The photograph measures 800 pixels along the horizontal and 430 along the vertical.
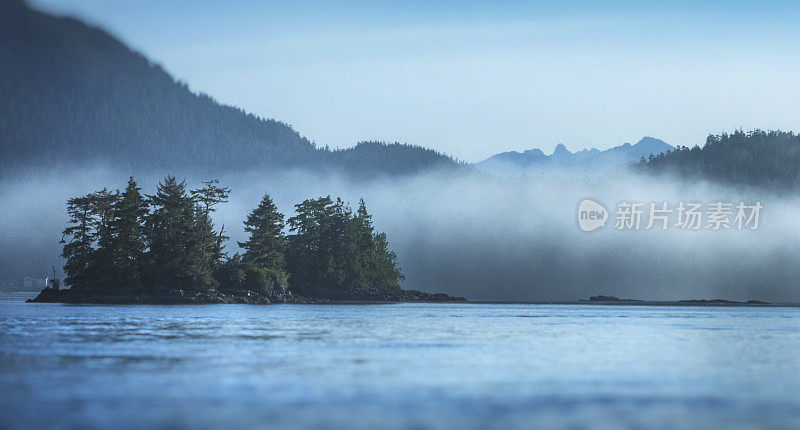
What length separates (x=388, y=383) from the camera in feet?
103

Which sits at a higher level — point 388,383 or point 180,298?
point 180,298

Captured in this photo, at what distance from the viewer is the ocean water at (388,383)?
23969mm

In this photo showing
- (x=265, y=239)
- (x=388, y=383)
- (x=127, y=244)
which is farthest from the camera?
(x=265, y=239)

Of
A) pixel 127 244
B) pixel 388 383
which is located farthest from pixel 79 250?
pixel 388 383

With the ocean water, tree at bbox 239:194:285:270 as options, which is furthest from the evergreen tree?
the ocean water

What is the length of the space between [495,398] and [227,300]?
126 metres

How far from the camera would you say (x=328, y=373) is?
3441 centimetres

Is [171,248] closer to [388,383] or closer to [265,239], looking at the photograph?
[265,239]

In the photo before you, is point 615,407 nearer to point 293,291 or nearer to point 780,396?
point 780,396

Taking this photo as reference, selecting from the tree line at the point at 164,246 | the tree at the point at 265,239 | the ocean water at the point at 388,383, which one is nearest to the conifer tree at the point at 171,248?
the tree line at the point at 164,246

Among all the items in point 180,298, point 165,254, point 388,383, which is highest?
point 165,254

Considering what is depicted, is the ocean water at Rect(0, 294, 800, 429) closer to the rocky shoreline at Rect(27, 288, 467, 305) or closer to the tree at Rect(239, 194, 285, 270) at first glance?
the rocky shoreline at Rect(27, 288, 467, 305)

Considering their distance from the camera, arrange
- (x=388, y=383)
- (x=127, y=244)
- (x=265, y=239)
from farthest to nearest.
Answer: (x=265, y=239) < (x=127, y=244) < (x=388, y=383)

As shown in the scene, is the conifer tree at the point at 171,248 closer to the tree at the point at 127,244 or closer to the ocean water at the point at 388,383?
the tree at the point at 127,244
